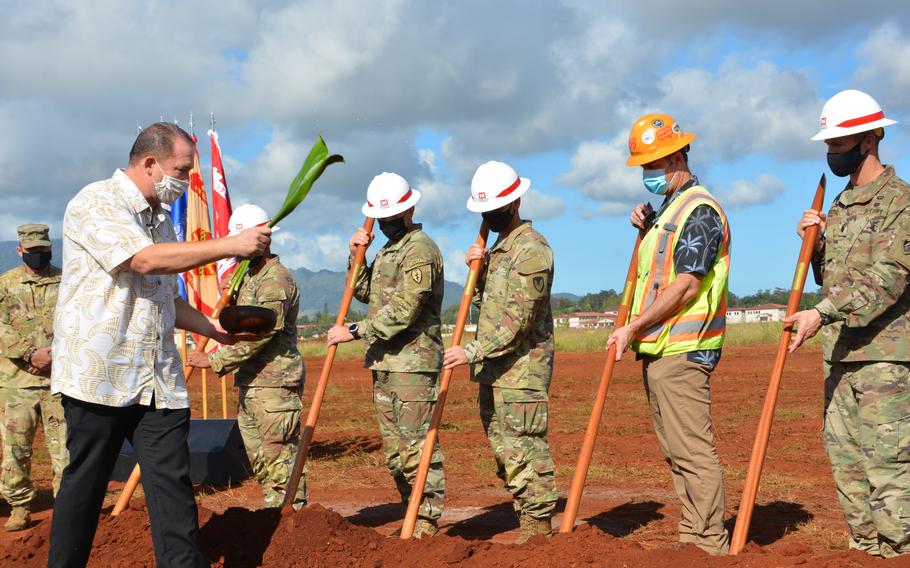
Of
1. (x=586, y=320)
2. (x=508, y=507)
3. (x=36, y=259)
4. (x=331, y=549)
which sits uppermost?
(x=586, y=320)

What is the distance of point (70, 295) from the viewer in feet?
14.3

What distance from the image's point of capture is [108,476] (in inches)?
172

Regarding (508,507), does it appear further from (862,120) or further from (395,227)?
(862,120)

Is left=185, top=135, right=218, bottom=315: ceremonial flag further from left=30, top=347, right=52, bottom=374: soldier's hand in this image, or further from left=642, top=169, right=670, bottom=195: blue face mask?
left=642, top=169, right=670, bottom=195: blue face mask

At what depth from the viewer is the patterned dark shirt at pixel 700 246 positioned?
16.9 ft

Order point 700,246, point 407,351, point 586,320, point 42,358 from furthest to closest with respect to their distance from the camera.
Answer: point 586,320, point 42,358, point 407,351, point 700,246

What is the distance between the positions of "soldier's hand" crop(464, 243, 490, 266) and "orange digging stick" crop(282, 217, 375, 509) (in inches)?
37.0

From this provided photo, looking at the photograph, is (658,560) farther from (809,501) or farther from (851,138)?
(809,501)

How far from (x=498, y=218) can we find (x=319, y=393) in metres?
1.80

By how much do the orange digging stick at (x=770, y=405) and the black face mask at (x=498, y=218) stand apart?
1997 millimetres

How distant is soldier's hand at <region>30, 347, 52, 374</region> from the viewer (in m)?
7.70

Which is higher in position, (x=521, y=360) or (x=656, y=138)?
(x=656, y=138)

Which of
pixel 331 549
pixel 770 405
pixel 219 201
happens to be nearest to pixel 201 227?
pixel 219 201

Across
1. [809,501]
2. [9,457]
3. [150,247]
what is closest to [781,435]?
[809,501]
